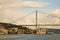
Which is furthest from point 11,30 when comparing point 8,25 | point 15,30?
point 8,25

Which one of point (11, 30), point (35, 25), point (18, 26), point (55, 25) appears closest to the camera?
point (55, 25)

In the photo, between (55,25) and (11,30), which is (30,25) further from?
(11,30)

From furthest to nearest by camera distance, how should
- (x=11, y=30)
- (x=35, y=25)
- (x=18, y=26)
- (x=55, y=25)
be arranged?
(x=11, y=30) < (x=18, y=26) < (x=35, y=25) < (x=55, y=25)

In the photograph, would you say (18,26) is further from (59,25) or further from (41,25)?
(59,25)

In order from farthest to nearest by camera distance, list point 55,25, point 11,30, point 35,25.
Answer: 1. point 11,30
2. point 35,25
3. point 55,25

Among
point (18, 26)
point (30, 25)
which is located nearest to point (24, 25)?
point (30, 25)

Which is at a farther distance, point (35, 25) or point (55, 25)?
point (35, 25)

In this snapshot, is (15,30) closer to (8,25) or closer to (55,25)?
(8,25)

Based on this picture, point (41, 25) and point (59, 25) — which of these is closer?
point (59, 25)
